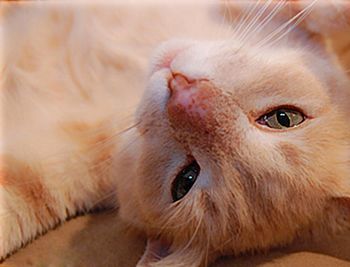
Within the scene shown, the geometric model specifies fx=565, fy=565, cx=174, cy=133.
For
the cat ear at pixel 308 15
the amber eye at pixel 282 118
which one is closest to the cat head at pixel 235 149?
the amber eye at pixel 282 118

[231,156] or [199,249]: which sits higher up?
[231,156]

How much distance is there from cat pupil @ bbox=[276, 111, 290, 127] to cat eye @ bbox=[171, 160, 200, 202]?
0.17 m

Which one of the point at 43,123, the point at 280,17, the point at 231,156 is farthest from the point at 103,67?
the point at 231,156

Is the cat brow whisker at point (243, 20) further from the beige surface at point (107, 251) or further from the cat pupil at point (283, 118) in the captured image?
the beige surface at point (107, 251)

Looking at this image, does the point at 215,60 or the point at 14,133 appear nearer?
the point at 215,60

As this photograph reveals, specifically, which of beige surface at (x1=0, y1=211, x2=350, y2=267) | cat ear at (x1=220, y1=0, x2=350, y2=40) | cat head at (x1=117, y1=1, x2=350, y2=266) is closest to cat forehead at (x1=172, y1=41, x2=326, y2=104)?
cat head at (x1=117, y1=1, x2=350, y2=266)

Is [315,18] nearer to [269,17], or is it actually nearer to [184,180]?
[269,17]

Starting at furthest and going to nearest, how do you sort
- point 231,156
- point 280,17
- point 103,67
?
point 103,67 → point 280,17 → point 231,156

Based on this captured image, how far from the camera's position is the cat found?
3.20 ft

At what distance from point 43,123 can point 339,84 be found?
677mm

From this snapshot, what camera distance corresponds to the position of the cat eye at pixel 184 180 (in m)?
1.03

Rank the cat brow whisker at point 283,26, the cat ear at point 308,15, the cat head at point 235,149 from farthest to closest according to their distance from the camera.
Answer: the cat ear at point 308,15, the cat brow whisker at point 283,26, the cat head at point 235,149

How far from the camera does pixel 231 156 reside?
97 cm

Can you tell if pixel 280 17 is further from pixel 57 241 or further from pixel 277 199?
pixel 57 241
